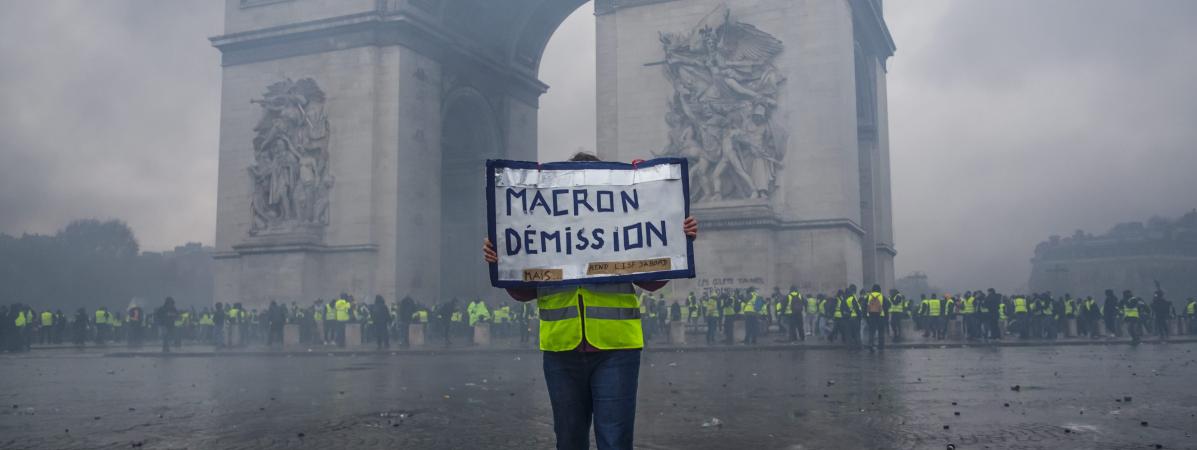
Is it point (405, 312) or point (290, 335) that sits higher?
point (405, 312)

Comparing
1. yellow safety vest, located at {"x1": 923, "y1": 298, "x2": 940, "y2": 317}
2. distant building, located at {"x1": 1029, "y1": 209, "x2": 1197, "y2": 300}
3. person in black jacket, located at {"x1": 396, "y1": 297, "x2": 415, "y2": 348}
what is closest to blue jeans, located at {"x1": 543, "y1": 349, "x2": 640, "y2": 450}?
person in black jacket, located at {"x1": 396, "y1": 297, "x2": 415, "y2": 348}

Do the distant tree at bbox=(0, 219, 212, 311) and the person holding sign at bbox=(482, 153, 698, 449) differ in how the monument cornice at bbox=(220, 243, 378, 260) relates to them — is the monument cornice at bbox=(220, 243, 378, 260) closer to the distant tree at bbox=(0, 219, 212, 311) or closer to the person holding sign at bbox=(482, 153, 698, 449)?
the distant tree at bbox=(0, 219, 212, 311)

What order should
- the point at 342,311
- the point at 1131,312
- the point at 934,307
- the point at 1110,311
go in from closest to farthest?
the point at 1131,312 < the point at 934,307 < the point at 342,311 < the point at 1110,311

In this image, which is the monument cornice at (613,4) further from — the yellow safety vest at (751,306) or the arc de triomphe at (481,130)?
the yellow safety vest at (751,306)

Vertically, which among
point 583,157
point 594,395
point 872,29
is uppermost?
point 872,29

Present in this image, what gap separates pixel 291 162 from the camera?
32781 mm

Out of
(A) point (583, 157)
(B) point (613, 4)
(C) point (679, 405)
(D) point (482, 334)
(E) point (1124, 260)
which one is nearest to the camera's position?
(A) point (583, 157)

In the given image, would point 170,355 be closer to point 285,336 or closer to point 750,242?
point 285,336

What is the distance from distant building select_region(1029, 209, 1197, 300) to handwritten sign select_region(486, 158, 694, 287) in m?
73.9

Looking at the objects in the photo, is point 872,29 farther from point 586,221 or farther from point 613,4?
point 586,221

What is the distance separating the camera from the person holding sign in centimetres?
503

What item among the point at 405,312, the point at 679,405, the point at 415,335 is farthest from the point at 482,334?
the point at 679,405

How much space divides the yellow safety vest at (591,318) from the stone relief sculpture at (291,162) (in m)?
28.3

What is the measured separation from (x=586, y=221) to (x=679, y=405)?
5.39m
